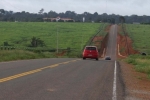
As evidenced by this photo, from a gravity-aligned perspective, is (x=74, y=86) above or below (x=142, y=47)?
above

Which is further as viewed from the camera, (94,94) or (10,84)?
(10,84)

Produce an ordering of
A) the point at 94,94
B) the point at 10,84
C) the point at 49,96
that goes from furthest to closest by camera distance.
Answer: the point at 10,84
the point at 94,94
the point at 49,96

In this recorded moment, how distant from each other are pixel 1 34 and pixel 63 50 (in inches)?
1200

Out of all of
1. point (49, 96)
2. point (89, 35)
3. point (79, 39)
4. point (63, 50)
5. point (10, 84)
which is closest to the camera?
point (49, 96)

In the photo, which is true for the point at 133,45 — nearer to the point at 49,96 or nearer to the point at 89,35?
the point at 89,35

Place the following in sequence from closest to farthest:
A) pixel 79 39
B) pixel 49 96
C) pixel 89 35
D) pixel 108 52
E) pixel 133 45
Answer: pixel 49 96, pixel 108 52, pixel 133 45, pixel 79 39, pixel 89 35

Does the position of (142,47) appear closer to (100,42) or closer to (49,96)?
(100,42)

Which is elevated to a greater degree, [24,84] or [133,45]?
[24,84]

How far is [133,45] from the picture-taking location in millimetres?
94500

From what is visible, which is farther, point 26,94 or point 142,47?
point 142,47

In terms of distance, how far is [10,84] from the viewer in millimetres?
12922

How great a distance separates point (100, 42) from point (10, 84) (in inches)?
3302

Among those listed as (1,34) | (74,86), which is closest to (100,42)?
(1,34)

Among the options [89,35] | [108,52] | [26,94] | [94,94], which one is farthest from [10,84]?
[89,35]
